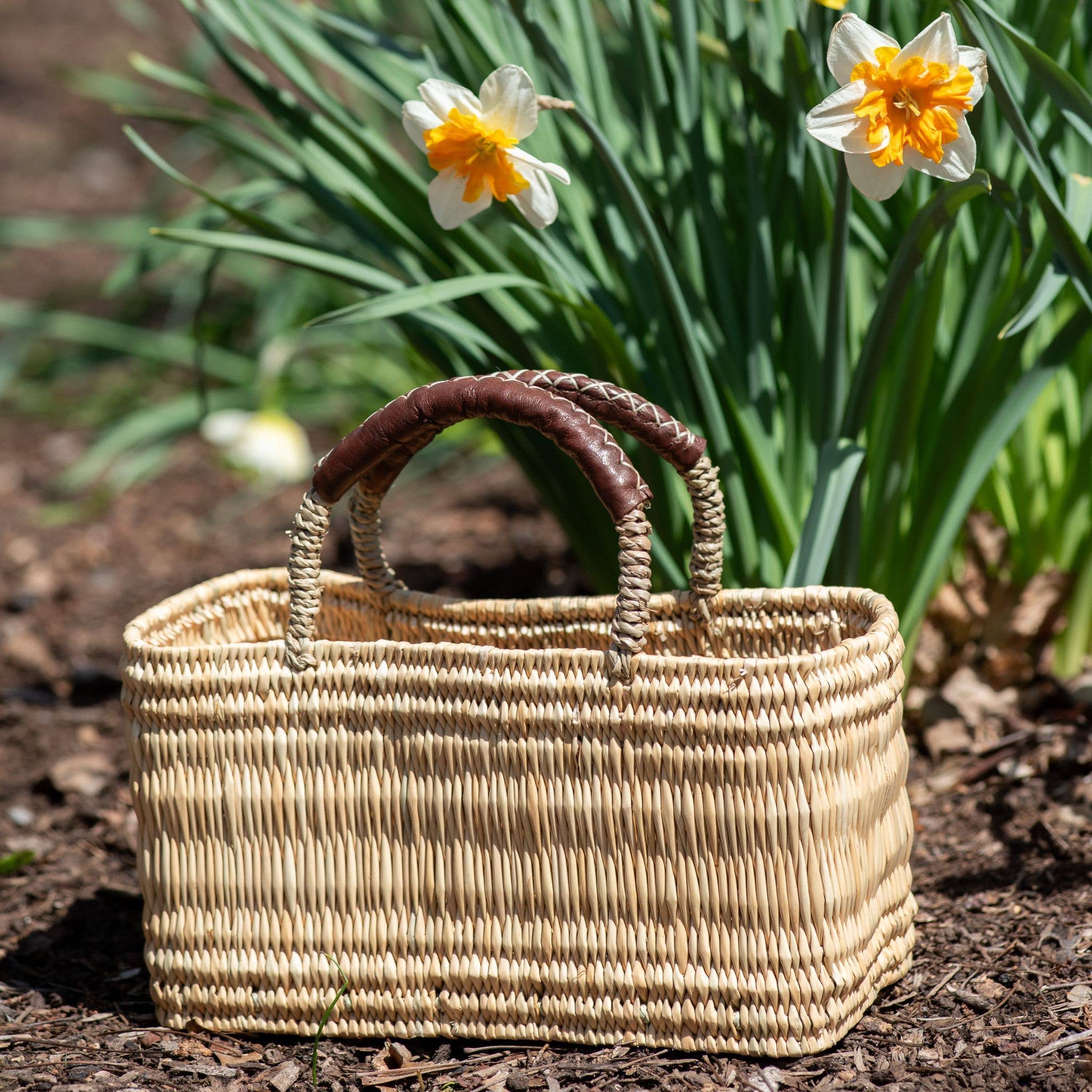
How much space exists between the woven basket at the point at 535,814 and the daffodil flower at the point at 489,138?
197mm

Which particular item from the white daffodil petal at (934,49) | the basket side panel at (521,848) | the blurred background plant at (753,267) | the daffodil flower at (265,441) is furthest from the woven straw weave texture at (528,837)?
the daffodil flower at (265,441)

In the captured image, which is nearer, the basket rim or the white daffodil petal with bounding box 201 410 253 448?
the basket rim

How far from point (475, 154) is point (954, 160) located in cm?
45

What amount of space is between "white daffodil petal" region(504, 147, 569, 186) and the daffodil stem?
0.28 metres

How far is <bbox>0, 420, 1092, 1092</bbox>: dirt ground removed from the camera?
1022 mm

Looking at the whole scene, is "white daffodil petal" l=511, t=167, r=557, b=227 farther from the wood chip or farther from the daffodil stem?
the wood chip

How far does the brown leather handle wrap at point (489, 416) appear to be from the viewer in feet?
3.35

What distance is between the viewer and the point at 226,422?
2.02 metres

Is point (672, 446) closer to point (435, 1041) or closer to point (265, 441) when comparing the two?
point (435, 1041)

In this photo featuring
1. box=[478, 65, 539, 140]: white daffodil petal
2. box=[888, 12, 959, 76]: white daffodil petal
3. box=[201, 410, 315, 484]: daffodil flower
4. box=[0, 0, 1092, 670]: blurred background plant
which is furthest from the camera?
box=[201, 410, 315, 484]: daffodil flower

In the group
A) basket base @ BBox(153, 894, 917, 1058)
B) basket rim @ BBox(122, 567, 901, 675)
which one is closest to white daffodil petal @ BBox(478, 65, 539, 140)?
basket rim @ BBox(122, 567, 901, 675)

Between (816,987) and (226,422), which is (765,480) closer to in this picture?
(816,987)

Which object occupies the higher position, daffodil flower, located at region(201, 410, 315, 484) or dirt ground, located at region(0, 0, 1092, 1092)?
daffodil flower, located at region(201, 410, 315, 484)

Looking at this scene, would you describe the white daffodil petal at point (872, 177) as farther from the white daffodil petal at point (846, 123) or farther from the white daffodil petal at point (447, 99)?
the white daffodil petal at point (447, 99)
